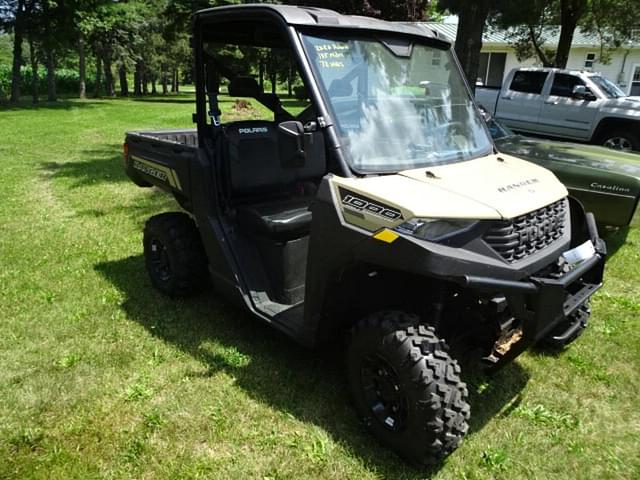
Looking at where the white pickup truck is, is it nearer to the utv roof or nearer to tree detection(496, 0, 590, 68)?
tree detection(496, 0, 590, 68)

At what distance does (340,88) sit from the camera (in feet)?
9.28

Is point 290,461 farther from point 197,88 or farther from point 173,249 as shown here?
point 197,88

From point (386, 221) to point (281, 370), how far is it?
1.44 m

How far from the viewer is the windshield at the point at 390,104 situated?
2.79m

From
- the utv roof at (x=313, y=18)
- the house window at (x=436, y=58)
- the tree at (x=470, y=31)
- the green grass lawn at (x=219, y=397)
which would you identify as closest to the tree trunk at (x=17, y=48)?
the tree at (x=470, y=31)

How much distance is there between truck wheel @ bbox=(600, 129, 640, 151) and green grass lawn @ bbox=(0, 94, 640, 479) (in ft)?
19.8

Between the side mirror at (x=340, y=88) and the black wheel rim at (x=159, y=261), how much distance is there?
83.7 inches

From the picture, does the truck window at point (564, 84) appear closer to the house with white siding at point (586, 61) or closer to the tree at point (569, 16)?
the tree at point (569, 16)

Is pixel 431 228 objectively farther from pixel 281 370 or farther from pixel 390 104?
pixel 281 370

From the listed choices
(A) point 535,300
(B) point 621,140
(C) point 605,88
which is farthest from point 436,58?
(C) point 605,88

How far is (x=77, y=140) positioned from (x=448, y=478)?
42.9 ft

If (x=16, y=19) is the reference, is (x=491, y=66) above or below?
below

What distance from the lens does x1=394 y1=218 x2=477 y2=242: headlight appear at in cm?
241

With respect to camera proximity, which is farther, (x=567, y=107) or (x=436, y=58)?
(x=567, y=107)
